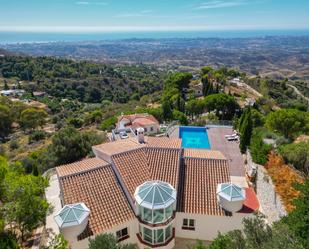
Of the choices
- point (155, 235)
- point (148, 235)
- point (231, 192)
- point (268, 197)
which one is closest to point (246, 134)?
point (268, 197)

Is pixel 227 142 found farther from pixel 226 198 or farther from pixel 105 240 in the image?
pixel 105 240

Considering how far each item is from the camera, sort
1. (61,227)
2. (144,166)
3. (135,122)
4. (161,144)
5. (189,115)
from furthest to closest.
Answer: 1. (189,115)
2. (135,122)
3. (161,144)
4. (144,166)
5. (61,227)

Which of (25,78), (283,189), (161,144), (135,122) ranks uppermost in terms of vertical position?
(161,144)

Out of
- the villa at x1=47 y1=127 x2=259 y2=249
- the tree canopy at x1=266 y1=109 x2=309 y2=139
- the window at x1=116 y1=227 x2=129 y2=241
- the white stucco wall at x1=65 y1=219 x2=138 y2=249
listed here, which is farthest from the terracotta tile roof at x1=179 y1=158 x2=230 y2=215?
the tree canopy at x1=266 y1=109 x2=309 y2=139

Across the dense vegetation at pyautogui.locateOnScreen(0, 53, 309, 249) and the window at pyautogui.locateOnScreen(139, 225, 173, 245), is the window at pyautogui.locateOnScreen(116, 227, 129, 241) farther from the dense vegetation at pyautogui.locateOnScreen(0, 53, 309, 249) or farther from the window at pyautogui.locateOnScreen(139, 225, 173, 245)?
the dense vegetation at pyautogui.locateOnScreen(0, 53, 309, 249)

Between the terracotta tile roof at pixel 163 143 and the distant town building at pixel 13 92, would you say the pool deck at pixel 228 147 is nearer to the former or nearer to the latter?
the terracotta tile roof at pixel 163 143

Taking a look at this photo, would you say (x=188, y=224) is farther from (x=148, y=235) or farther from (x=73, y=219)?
(x=73, y=219)

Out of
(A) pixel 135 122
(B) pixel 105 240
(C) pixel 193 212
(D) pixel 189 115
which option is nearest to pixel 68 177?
(B) pixel 105 240

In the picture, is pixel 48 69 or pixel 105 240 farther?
pixel 48 69
